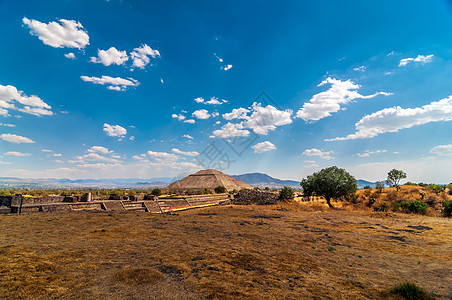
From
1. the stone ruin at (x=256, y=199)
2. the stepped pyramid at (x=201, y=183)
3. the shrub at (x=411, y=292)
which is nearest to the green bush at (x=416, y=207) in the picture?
the stone ruin at (x=256, y=199)

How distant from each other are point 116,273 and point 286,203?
4368cm

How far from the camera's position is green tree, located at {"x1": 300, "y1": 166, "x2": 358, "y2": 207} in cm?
3712

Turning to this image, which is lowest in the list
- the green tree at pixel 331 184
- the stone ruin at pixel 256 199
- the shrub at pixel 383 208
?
the stone ruin at pixel 256 199

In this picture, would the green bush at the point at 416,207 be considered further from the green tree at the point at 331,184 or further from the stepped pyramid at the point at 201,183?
the stepped pyramid at the point at 201,183

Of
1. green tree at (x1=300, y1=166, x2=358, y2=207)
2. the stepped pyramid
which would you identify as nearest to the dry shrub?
green tree at (x1=300, y1=166, x2=358, y2=207)

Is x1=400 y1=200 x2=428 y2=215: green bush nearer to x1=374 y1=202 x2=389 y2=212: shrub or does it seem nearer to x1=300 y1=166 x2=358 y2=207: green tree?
x1=374 y1=202 x2=389 y2=212: shrub

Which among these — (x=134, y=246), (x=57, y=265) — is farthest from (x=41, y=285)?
(x=134, y=246)

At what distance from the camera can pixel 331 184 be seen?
37281 millimetres

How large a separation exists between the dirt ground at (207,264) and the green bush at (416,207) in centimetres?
1687

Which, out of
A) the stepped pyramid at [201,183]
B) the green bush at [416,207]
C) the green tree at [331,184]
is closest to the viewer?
the green bush at [416,207]

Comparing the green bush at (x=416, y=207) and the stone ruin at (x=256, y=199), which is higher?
the green bush at (x=416, y=207)

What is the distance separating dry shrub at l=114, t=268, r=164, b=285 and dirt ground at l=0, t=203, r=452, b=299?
0.04 meters

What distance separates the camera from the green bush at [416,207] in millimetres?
28352

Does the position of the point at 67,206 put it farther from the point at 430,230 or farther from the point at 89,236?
the point at 430,230
